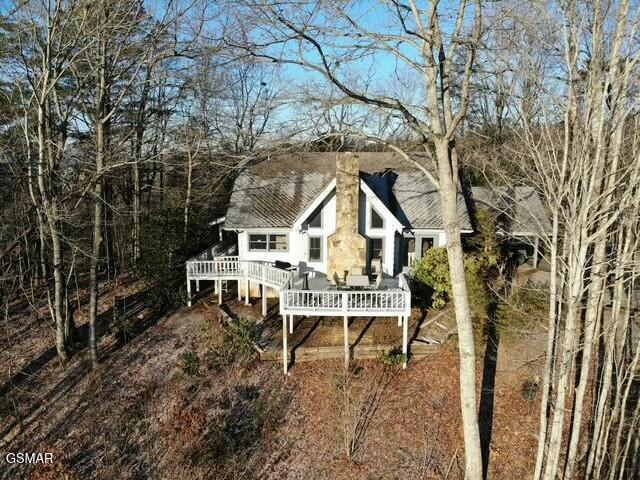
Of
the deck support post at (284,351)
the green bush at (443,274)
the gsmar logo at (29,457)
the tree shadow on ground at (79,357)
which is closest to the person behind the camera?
the gsmar logo at (29,457)

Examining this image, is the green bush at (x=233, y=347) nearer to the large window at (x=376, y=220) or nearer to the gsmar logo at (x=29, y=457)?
the gsmar logo at (x=29, y=457)

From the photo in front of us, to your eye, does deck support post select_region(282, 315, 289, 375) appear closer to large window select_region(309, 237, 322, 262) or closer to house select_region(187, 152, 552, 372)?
house select_region(187, 152, 552, 372)

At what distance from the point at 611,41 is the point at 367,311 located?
9.23 metres

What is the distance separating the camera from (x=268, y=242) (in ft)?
60.6

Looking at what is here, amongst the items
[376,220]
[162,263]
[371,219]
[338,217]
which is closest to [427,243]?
[376,220]

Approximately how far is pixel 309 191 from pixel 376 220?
374 centimetres

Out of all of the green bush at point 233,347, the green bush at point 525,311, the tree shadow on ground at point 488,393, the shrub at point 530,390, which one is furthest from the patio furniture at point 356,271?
the shrub at point 530,390

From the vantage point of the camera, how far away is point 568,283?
7023 millimetres

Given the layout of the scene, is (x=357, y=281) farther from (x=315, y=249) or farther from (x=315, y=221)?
(x=315, y=221)

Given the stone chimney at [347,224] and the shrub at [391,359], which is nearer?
the shrub at [391,359]

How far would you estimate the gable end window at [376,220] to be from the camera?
17531mm

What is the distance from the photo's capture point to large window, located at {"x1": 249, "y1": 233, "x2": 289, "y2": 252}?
60.4 ft

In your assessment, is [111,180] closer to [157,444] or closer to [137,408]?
[137,408]

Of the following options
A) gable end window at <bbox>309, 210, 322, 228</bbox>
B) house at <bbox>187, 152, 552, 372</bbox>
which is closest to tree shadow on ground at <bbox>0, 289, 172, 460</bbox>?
house at <bbox>187, 152, 552, 372</bbox>
